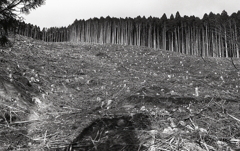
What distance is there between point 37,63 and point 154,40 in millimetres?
52008

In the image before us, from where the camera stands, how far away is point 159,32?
2341 inches

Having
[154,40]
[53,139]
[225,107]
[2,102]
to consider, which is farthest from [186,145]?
[154,40]

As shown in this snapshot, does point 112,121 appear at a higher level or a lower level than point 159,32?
lower

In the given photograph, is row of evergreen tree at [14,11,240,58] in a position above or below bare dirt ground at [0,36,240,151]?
above

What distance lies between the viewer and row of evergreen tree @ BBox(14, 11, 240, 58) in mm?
50812

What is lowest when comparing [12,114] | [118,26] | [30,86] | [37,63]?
[12,114]

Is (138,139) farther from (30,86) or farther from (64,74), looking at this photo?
(64,74)

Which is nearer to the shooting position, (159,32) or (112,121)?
(112,121)

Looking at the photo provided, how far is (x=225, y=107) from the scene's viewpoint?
502 centimetres

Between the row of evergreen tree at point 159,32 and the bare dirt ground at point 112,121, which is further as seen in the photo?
the row of evergreen tree at point 159,32

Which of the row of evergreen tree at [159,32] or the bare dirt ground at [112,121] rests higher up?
the row of evergreen tree at [159,32]

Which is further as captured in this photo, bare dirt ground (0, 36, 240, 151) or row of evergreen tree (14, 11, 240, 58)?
row of evergreen tree (14, 11, 240, 58)

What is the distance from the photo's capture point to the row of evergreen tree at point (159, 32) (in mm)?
50812

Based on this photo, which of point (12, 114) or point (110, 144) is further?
point (12, 114)
